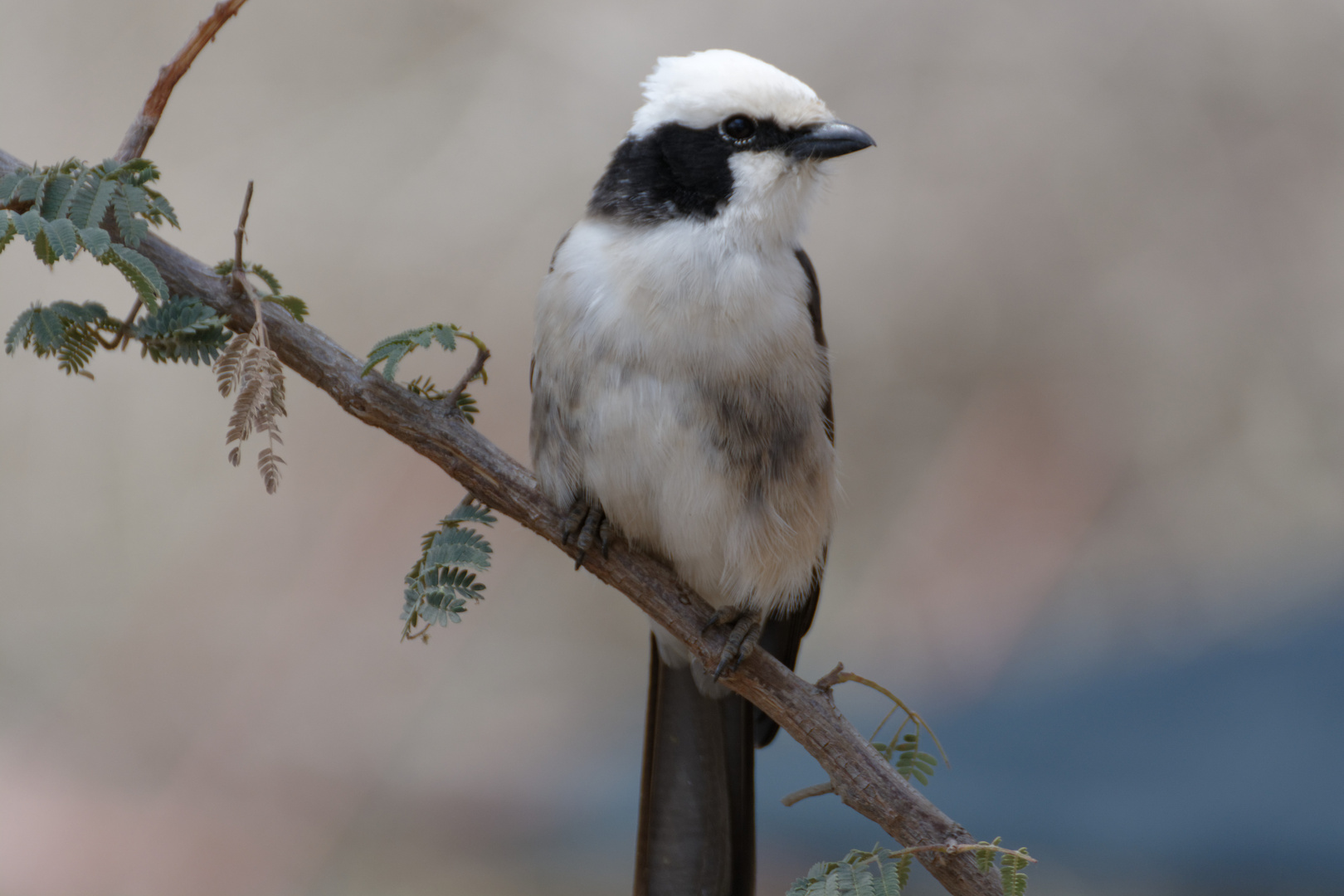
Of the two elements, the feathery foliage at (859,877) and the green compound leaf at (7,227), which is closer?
the green compound leaf at (7,227)

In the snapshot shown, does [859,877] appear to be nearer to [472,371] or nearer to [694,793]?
[694,793]

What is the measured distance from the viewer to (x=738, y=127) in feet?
5.82

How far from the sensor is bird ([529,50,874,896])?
1721mm

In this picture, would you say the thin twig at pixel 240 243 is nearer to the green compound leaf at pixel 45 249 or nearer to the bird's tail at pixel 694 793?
the green compound leaf at pixel 45 249

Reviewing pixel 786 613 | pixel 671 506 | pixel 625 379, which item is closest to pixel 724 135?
pixel 625 379

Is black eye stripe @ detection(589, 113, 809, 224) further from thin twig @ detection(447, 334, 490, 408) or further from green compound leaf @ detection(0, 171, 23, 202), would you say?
green compound leaf @ detection(0, 171, 23, 202)

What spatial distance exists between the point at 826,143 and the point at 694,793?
1.34 m

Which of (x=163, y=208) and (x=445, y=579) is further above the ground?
(x=163, y=208)

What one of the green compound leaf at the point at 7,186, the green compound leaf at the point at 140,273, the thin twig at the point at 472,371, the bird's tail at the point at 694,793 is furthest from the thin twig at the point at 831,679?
the green compound leaf at the point at 7,186

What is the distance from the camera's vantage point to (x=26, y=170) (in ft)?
4.90

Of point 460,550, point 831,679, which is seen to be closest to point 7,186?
point 460,550

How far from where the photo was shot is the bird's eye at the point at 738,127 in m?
1.77

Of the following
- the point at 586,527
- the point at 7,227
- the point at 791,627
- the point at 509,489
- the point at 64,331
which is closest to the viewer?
the point at 7,227

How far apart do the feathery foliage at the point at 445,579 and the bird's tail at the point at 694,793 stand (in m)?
0.74
